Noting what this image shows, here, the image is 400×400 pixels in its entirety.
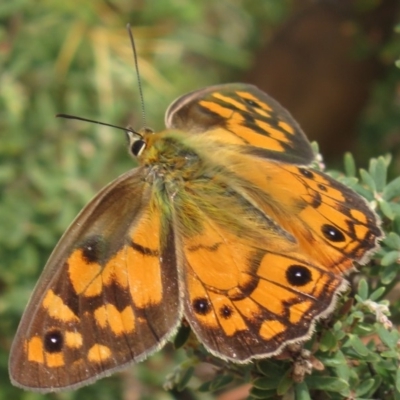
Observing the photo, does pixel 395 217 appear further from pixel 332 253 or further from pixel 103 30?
pixel 103 30

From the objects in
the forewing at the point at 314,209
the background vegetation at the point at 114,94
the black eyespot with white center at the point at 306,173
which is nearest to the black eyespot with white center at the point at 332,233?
the forewing at the point at 314,209

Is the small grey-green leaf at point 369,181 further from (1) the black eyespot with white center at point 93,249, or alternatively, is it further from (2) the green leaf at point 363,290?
(1) the black eyespot with white center at point 93,249

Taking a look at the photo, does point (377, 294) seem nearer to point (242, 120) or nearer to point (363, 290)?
point (363, 290)

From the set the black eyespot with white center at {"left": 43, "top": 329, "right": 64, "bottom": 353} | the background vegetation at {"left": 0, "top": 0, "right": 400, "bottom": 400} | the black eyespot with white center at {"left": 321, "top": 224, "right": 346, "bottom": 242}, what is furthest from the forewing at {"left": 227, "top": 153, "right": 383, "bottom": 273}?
the background vegetation at {"left": 0, "top": 0, "right": 400, "bottom": 400}

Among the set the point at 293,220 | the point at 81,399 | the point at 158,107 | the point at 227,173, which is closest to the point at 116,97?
the point at 158,107

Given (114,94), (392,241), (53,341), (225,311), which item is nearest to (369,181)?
(392,241)
